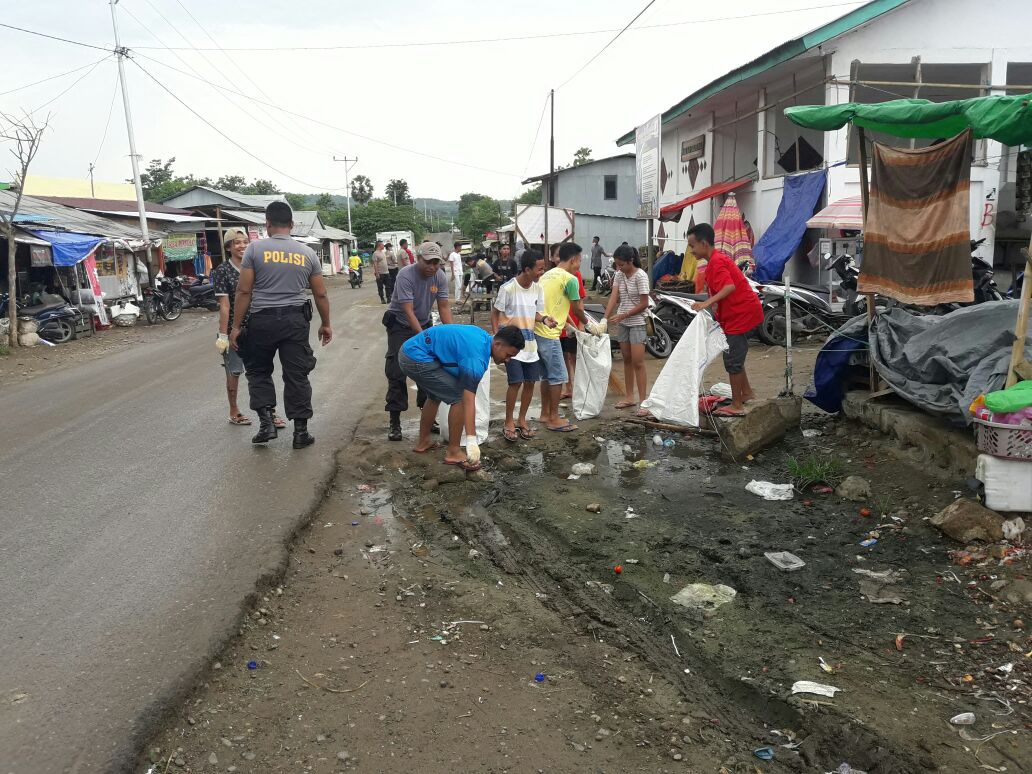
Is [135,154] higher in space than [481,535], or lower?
higher

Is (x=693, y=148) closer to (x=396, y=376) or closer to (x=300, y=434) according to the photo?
(x=396, y=376)

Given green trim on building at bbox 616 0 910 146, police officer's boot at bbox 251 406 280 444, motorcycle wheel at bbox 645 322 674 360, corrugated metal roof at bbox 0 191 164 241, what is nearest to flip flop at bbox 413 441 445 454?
police officer's boot at bbox 251 406 280 444

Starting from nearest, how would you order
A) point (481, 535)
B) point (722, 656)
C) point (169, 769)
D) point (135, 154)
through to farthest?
point (169, 769) → point (722, 656) → point (481, 535) → point (135, 154)

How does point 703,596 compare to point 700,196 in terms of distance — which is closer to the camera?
point 703,596

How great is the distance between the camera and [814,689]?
2.87 meters

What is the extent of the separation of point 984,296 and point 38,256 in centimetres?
1634

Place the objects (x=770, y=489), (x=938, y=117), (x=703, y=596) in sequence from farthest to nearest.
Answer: (x=770, y=489) → (x=938, y=117) → (x=703, y=596)

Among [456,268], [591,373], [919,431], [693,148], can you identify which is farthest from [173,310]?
[919,431]

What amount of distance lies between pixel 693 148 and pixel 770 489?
1494 centimetres

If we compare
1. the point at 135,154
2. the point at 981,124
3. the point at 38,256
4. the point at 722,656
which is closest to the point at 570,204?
the point at 135,154

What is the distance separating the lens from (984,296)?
945 centimetres

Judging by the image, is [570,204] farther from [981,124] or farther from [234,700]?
[234,700]

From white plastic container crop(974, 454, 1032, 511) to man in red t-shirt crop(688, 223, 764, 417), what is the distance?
266cm

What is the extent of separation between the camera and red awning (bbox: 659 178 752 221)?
15209 millimetres
